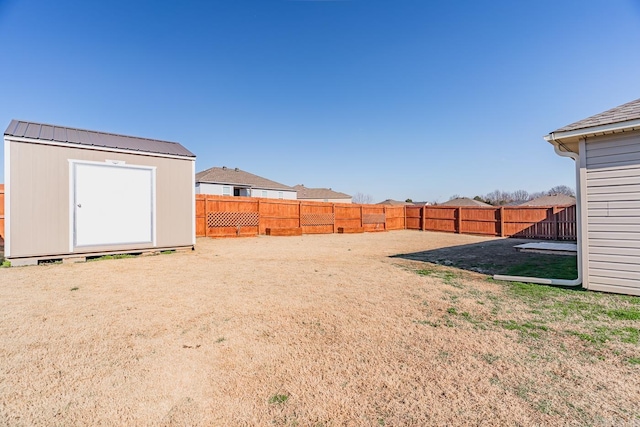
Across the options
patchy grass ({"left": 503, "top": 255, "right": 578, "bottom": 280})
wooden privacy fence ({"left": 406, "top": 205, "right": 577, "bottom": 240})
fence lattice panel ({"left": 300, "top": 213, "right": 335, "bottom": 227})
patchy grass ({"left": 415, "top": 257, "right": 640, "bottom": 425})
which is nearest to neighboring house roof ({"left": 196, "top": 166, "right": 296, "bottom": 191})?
fence lattice panel ({"left": 300, "top": 213, "right": 335, "bottom": 227})

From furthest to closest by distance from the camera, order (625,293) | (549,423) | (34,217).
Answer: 1. (34,217)
2. (625,293)
3. (549,423)

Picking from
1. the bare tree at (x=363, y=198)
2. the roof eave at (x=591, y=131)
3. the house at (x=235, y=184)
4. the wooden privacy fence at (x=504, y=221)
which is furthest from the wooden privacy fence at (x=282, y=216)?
the bare tree at (x=363, y=198)

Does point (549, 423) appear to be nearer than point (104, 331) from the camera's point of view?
Yes

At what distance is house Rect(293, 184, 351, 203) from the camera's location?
42812mm

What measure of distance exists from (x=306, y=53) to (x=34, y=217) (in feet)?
36.6

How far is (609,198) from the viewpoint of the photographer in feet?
14.3

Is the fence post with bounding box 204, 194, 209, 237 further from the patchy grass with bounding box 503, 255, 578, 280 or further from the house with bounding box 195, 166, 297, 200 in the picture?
the house with bounding box 195, 166, 297, 200

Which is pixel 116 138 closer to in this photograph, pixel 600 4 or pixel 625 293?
pixel 625 293

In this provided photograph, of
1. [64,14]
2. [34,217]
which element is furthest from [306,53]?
[34,217]

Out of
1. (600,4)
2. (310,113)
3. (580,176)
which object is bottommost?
(580,176)

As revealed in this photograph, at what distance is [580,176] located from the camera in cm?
460

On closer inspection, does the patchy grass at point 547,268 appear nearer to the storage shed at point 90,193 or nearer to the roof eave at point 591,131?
the roof eave at point 591,131

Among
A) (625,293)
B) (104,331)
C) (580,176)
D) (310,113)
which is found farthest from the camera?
(310,113)

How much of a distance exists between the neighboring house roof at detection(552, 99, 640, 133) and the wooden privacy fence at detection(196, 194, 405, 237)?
12315mm
